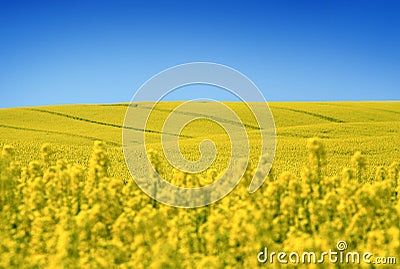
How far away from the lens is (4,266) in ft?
20.7

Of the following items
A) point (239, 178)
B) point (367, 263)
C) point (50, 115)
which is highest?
point (50, 115)

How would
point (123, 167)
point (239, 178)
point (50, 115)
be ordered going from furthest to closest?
point (50, 115)
point (123, 167)
point (239, 178)

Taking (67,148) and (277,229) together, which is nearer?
(277,229)

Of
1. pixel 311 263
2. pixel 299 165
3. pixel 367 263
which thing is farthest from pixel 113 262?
pixel 299 165

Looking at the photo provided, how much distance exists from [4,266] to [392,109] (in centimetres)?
4253

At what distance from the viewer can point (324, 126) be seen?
2812cm

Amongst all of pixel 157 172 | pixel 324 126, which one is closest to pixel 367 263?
pixel 157 172

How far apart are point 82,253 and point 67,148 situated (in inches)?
606

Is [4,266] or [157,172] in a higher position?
[157,172]

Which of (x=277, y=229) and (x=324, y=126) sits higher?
(x=324, y=126)

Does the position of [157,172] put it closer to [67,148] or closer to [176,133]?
[67,148]

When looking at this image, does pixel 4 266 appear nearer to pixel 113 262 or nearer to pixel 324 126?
pixel 113 262

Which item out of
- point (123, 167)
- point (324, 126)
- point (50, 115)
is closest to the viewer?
point (123, 167)

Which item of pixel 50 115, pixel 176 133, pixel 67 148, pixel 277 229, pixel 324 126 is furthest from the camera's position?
pixel 50 115
